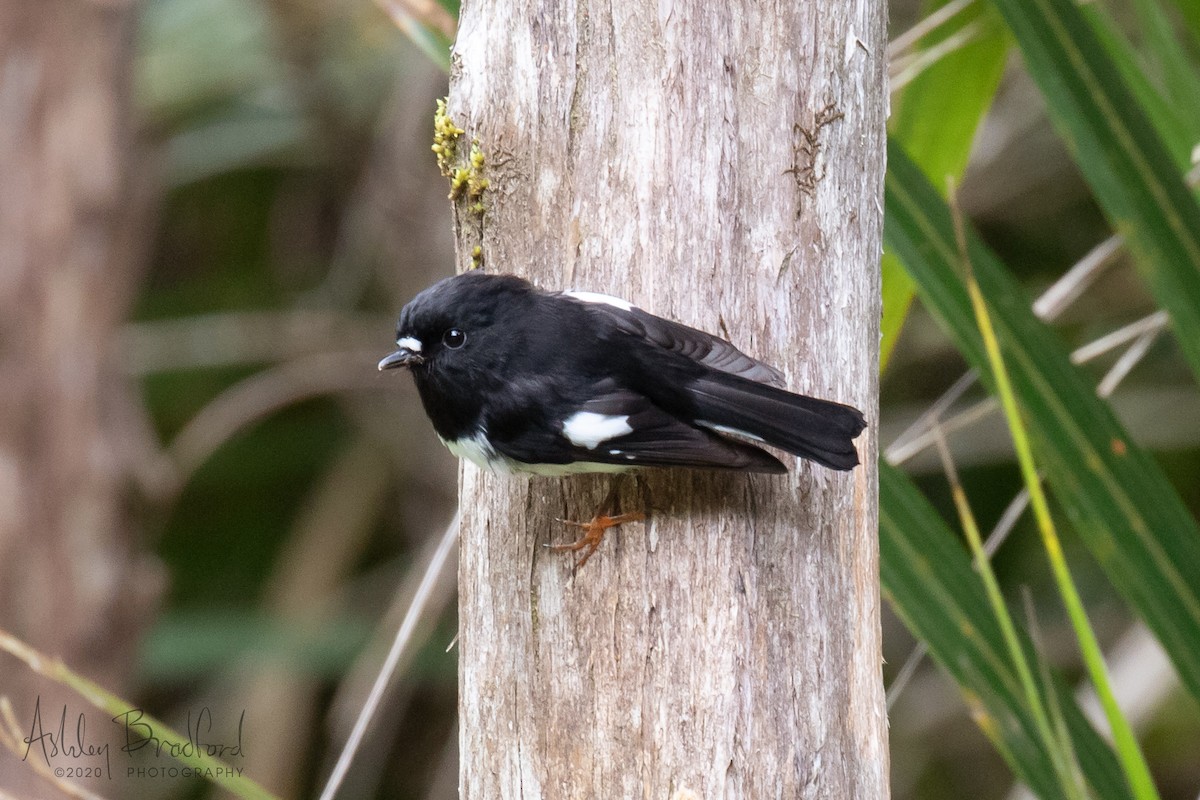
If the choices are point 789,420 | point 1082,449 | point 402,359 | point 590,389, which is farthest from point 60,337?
point 1082,449

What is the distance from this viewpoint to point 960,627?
6.62 feet

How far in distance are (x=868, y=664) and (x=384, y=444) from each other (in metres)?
4.52

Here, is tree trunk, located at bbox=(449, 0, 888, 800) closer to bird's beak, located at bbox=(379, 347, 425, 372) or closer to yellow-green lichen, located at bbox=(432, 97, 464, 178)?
yellow-green lichen, located at bbox=(432, 97, 464, 178)

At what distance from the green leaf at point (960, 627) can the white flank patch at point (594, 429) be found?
21.6 inches

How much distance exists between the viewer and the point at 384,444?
6023mm

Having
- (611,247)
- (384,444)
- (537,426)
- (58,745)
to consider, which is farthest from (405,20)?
(384,444)

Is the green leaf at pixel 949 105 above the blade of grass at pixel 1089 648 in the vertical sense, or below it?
above

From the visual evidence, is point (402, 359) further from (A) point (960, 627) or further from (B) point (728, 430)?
(A) point (960, 627)

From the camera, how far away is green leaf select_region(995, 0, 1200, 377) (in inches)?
80.7

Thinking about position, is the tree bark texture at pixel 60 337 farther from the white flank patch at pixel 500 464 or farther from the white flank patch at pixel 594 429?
the white flank patch at pixel 594 429

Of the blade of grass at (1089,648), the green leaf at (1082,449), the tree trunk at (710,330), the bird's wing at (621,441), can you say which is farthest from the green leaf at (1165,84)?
the bird's wing at (621,441)

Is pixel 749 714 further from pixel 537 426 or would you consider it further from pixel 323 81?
pixel 323 81

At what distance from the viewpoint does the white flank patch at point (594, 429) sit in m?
1.67

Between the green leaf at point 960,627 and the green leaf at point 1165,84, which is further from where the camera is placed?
the green leaf at point 1165,84
